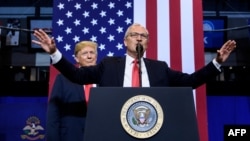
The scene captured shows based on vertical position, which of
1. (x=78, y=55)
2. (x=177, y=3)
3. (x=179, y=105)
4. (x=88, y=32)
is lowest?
(x=179, y=105)

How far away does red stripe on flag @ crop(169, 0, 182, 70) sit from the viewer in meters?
2.62

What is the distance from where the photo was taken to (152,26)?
2684 mm

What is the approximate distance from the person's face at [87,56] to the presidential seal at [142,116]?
2.93ft

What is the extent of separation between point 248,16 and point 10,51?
390 centimetres

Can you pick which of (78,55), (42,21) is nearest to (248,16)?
(42,21)

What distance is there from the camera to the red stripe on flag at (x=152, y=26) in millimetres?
2643

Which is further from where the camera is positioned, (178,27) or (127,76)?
(178,27)

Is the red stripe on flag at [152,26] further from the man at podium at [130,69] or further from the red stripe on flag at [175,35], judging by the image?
the man at podium at [130,69]

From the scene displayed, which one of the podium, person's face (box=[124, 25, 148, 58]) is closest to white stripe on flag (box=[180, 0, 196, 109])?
person's face (box=[124, 25, 148, 58])

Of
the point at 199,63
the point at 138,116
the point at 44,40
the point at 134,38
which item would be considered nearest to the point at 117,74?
the point at 134,38

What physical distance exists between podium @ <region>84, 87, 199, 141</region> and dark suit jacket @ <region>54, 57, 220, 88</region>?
0.37 metres

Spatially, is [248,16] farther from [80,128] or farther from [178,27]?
[80,128]

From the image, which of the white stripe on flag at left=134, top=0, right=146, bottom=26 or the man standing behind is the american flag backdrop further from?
the man standing behind

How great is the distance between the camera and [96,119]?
120 cm
